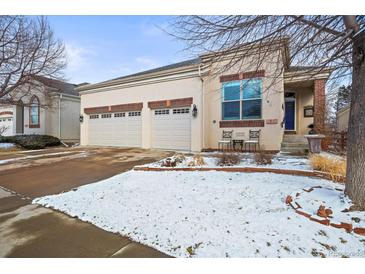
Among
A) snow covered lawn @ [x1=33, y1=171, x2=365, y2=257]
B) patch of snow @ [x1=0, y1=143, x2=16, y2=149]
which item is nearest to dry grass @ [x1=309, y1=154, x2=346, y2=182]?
snow covered lawn @ [x1=33, y1=171, x2=365, y2=257]

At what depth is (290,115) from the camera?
13.1m

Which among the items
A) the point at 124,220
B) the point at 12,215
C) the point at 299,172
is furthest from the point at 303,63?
the point at 12,215

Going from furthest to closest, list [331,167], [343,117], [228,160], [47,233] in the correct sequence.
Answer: [343,117]
[228,160]
[331,167]
[47,233]

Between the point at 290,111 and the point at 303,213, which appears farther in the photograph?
the point at 290,111

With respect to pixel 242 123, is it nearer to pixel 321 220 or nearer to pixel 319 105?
pixel 319 105

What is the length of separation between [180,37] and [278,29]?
180 cm

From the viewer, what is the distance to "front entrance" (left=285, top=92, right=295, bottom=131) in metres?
13.0

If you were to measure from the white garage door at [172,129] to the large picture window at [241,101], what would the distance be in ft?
6.80

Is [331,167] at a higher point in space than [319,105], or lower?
lower

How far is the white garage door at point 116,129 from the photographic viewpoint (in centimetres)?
1329

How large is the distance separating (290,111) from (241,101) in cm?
446

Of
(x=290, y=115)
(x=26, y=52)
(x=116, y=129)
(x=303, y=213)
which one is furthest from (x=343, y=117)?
(x=26, y=52)

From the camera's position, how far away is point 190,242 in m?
2.68

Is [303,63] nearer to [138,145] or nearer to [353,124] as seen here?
[353,124]
